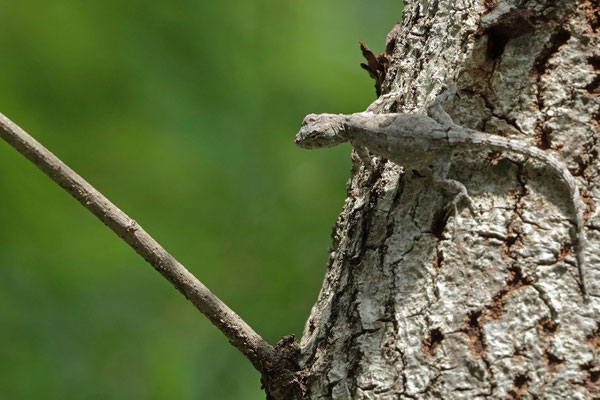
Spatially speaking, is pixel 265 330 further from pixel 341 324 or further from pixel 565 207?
pixel 565 207

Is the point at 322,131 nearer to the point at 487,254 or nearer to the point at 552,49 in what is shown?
the point at 552,49

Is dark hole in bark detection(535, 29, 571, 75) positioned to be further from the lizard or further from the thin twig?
the thin twig

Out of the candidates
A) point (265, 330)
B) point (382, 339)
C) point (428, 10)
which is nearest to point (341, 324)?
point (382, 339)

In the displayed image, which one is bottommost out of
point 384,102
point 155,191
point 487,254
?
point 487,254

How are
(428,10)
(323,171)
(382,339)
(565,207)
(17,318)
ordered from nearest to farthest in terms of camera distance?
(565,207) → (382,339) → (428,10) → (17,318) → (323,171)

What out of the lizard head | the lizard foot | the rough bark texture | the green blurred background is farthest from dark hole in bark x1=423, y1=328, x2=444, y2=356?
the green blurred background

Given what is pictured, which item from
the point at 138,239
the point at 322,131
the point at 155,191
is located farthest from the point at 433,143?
the point at 155,191
